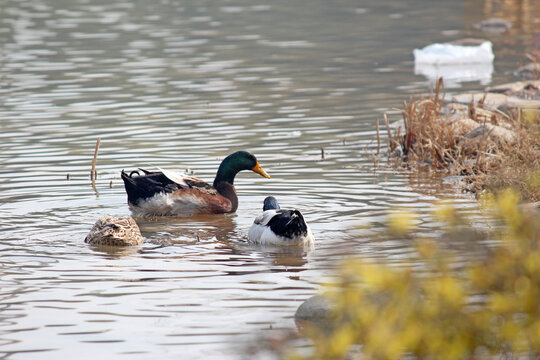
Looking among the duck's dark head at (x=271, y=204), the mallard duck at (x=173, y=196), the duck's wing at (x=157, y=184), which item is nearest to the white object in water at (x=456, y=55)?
the mallard duck at (x=173, y=196)

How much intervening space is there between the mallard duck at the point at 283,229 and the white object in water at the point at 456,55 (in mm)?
16763

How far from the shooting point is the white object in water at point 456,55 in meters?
25.2

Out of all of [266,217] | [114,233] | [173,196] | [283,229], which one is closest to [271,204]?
[266,217]

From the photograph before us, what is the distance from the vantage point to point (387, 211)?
1076 cm

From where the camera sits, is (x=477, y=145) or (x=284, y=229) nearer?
(x=284, y=229)

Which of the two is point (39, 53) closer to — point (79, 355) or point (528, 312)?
point (79, 355)

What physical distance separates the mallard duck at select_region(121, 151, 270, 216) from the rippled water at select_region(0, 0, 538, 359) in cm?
16

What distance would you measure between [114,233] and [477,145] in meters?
5.66

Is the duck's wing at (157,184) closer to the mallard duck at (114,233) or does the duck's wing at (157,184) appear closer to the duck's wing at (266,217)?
the mallard duck at (114,233)

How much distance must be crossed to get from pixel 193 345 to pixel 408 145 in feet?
27.1

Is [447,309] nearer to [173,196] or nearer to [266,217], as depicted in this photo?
[266,217]

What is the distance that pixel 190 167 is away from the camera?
13914 millimetres

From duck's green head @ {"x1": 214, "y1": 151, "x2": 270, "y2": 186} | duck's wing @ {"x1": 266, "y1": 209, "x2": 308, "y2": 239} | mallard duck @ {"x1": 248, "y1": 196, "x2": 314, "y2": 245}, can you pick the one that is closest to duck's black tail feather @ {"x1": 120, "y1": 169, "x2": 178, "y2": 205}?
duck's green head @ {"x1": 214, "y1": 151, "x2": 270, "y2": 186}

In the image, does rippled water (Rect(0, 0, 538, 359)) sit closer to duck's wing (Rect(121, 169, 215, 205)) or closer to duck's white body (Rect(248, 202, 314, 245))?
duck's white body (Rect(248, 202, 314, 245))
